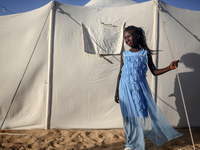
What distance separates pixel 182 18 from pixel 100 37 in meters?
1.44

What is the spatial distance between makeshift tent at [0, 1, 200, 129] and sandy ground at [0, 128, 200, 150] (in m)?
0.16

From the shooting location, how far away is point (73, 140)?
2459 mm

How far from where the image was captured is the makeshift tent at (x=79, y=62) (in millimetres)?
2785

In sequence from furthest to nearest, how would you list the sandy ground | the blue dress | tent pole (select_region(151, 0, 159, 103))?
tent pole (select_region(151, 0, 159, 103)), the sandy ground, the blue dress

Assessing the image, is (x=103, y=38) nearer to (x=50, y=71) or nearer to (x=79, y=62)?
(x=79, y=62)

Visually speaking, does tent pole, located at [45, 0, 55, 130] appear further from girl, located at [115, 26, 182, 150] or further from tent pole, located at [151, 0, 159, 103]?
tent pole, located at [151, 0, 159, 103]

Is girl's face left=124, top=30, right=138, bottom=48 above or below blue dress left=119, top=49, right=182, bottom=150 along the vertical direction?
above

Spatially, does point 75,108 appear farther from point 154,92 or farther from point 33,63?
point 154,92

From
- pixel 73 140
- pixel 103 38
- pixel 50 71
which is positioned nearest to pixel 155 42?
pixel 103 38

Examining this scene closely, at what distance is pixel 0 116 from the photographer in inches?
110

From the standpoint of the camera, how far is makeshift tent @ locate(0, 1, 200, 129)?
110 inches

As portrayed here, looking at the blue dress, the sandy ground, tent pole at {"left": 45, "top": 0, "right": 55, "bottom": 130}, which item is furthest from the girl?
tent pole at {"left": 45, "top": 0, "right": 55, "bottom": 130}

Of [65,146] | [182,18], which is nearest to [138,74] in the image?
[65,146]

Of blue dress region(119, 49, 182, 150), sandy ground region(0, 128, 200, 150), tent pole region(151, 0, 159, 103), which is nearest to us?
blue dress region(119, 49, 182, 150)
